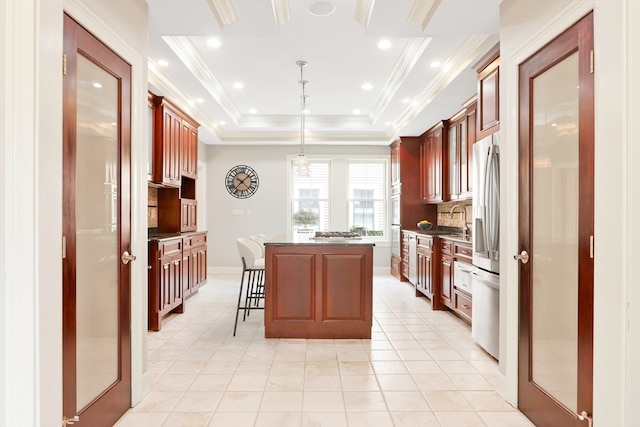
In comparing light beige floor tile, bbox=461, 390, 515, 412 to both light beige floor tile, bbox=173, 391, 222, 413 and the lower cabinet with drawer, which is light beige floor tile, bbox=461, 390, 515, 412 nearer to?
light beige floor tile, bbox=173, 391, 222, 413

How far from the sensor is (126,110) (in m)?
2.25

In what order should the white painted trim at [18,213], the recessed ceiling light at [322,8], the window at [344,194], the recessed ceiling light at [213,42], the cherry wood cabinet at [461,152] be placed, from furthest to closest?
the window at [344,194] < the cherry wood cabinet at [461,152] < the recessed ceiling light at [213,42] < the recessed ceiling light at [322,8] < the white painted trim at [18,213]

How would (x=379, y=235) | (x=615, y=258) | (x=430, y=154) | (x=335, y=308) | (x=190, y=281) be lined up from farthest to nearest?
(x=379, y=235) < (x=430, y=154) < (x=190, y=281) < (x=335, y=308) < (x=615, y=258)

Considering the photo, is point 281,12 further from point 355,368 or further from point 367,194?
point 367,194

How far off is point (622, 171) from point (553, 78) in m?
0.97

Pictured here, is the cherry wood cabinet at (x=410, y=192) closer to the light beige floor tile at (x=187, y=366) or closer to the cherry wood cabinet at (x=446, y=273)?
the cherry wood cabinet at (x=446, y=273)

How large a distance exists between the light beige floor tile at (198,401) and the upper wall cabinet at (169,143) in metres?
2.66

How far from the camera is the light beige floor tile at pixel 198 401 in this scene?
2.29 m

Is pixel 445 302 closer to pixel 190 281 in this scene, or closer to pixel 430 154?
pixel 430 154

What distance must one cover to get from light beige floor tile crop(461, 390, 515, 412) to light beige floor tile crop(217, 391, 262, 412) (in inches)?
54.3

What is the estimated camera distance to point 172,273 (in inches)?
167

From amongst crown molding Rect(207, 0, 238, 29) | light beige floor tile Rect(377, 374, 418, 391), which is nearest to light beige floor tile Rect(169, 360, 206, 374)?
light beige floor tile Rect(377, 374, 418, 391)

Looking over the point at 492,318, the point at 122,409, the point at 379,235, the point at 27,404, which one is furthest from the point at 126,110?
the point at 379,235

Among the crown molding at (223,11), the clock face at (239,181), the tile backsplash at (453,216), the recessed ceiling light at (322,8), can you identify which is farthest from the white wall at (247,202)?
the crown molding at (223,11)
